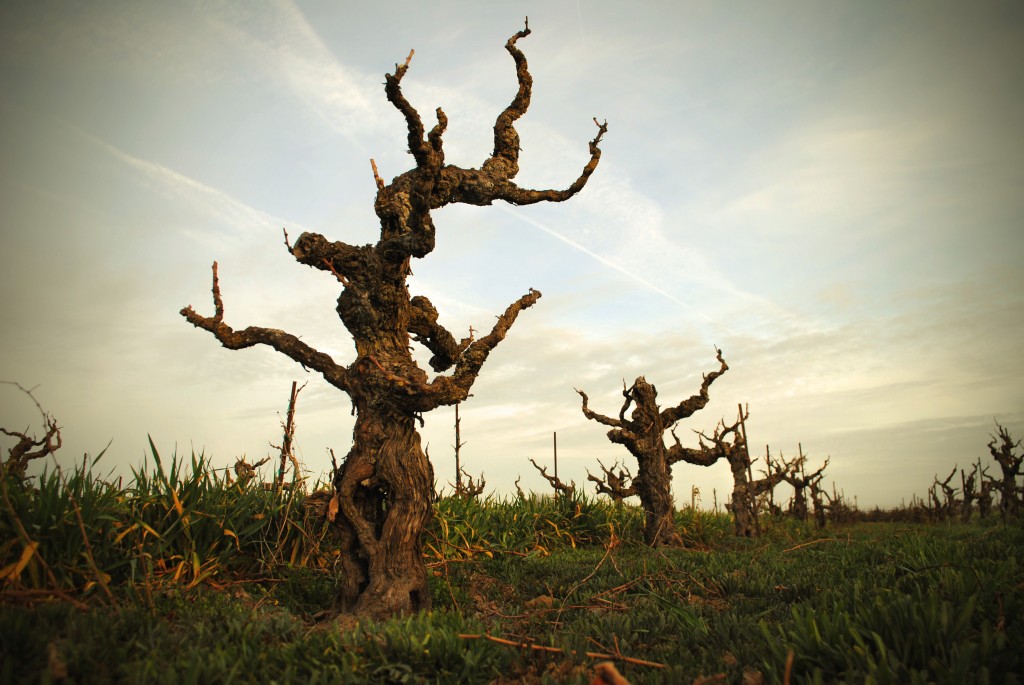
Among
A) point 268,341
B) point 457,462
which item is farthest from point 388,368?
point 457,462

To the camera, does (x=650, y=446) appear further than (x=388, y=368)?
Yes

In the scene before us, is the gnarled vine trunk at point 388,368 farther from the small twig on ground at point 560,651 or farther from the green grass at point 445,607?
the small twig on ground at point 560,651

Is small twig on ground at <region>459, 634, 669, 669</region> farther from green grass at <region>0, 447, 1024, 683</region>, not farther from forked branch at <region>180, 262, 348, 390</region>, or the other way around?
forked branch at <region>180, 262, 348, 390</region>

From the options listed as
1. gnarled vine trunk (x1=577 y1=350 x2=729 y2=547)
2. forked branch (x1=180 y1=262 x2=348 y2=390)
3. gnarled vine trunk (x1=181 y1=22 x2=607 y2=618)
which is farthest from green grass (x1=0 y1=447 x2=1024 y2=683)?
gnarled vine trunk (x1=577 y1=350 x2=729 y2=547)

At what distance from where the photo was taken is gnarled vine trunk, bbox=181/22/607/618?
595cm

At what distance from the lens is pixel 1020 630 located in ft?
10.9

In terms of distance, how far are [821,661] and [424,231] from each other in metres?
5.20

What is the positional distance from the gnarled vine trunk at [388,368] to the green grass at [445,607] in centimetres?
84

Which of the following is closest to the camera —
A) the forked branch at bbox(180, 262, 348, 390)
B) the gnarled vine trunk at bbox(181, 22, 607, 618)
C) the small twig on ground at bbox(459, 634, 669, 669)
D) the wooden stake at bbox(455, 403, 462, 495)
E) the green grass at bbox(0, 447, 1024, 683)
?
the green grass at bbox(0, 447, 1024, 683)

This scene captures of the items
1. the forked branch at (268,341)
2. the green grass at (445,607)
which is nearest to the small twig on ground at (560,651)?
the green grass at (445,607)

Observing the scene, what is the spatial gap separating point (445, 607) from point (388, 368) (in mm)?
2869

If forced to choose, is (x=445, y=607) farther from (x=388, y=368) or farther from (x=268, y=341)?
(x=268, y=341)

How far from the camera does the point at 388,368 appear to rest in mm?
6297

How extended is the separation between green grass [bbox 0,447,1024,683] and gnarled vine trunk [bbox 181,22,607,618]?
84 centimetres
